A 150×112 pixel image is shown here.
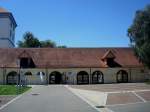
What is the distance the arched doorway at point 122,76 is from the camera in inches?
2415

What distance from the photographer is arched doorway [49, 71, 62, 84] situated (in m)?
60.0

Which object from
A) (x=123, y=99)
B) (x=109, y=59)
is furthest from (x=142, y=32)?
(x=123, y=99)

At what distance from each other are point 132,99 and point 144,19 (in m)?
27.9

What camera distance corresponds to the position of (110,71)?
60594 mm

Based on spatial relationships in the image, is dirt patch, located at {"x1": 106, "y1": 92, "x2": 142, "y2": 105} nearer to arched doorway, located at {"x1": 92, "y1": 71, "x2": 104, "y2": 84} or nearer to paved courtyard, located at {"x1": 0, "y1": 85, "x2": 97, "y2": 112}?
paved courtyard, located at {"x1": 0, "y1": 85, "x2": 97, "y2": 112}

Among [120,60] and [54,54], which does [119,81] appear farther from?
[54,54]

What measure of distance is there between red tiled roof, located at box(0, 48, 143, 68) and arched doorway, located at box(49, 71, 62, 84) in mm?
1426

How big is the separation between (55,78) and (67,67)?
298cm

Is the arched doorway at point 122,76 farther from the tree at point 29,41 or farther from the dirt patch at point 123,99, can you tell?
the tree at point 29,41

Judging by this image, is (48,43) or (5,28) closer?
(5,28)

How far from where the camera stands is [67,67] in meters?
59.5

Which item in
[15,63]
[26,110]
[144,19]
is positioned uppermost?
[144,19]

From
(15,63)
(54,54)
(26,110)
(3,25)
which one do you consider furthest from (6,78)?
(26,110)

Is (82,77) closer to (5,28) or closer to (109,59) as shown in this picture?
(109,59)
